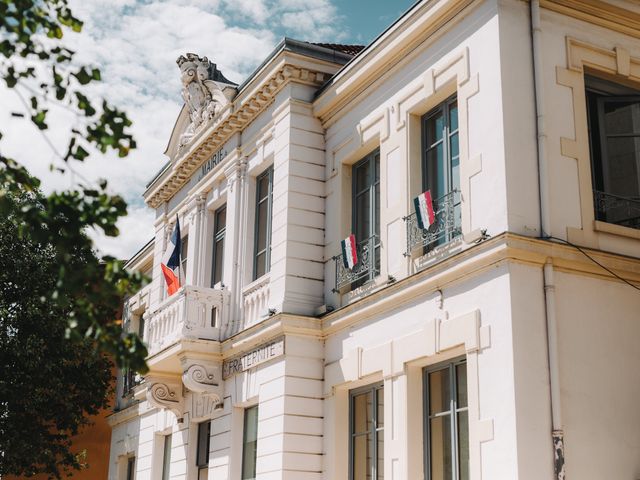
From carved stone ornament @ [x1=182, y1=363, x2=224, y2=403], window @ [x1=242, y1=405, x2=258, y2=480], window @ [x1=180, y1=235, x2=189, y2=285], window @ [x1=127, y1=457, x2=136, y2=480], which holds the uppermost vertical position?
window @ [x1=180, y1=235, x2=189, y2=285]

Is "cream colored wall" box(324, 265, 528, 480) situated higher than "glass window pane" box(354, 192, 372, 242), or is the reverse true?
"glass window pane" box(354, 192, 372, 242)

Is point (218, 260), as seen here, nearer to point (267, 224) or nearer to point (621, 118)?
point (267, 224)

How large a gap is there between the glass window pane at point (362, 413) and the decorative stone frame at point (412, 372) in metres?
0.17

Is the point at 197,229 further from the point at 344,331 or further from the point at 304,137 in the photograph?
the point at 344,331

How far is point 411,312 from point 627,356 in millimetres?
3035

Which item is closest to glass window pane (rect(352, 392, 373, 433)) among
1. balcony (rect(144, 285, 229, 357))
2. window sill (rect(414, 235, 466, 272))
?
window sill (rect(414, 235, 466, 272))

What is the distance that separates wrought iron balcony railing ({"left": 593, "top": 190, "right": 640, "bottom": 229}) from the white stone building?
0.09ft

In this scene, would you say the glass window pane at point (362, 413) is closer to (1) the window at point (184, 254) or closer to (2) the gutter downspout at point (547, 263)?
(2) the gutter downspout at point (547, 263)

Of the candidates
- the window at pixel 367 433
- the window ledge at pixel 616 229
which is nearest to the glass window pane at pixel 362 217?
the window at pixel 367 433

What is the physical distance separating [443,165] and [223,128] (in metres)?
→ 6.53

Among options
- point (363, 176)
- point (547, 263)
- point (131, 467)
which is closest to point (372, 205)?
point (363, 176)

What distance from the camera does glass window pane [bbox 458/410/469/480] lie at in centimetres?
1281

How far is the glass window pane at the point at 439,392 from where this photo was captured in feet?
44.1

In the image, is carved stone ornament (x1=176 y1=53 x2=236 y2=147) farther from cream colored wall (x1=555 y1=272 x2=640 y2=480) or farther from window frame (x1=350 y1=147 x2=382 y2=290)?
cream colored wall (x1=555 y1=272 x2=640 y2=480)
